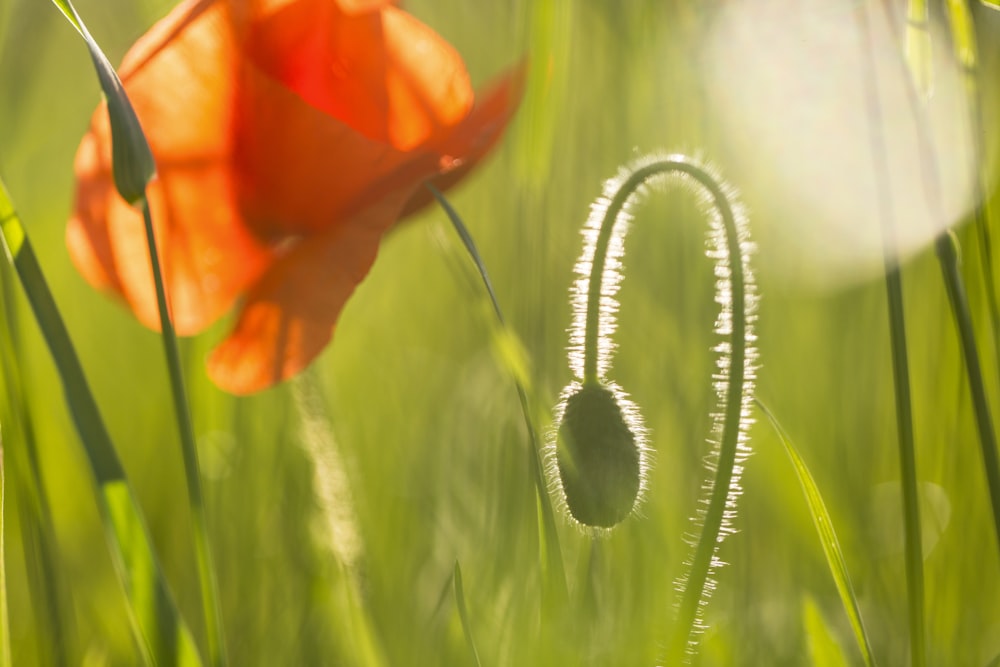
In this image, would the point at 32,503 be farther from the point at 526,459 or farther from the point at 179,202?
the point at 526,459

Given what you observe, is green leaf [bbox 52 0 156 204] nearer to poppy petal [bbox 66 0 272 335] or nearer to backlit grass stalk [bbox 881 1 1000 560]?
poppy petal [bbox 66 0 272 335]

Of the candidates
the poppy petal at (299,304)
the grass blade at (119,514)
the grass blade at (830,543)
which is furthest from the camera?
the poppy petal at (299,304)

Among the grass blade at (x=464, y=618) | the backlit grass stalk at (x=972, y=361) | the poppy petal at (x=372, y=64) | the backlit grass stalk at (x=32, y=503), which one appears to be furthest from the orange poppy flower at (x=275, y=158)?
the backlit grass stalk at (x=972, y=361)

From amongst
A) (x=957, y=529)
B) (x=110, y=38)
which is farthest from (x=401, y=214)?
(x=110, y=38)

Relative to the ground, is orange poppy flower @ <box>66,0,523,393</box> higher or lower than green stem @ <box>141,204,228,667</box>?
higher

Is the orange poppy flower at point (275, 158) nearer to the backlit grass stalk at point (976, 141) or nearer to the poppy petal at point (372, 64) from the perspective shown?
the poppy petal at point (372, 64)

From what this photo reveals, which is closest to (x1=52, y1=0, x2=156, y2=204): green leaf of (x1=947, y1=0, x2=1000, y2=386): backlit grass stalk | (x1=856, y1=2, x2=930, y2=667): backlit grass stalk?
(x1=856, y1=2, x2=930, y2=667): backlit grass stalk
